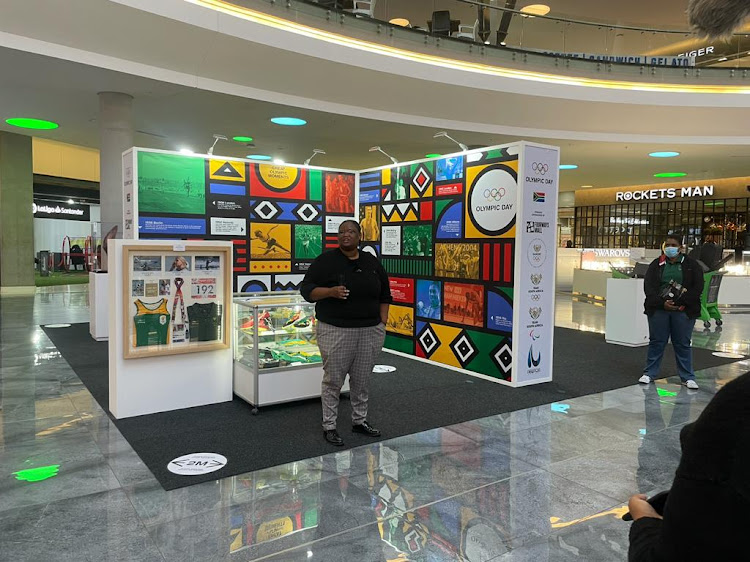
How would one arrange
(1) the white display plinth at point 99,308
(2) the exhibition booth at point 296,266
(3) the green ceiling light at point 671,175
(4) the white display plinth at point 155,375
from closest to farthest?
(4) the white display plinth at point 155,375 → (2) the exhibition booth at point 296,266 → (1) the white display plinth at point 99,308 → (3) the green ceiling light at point 671,175

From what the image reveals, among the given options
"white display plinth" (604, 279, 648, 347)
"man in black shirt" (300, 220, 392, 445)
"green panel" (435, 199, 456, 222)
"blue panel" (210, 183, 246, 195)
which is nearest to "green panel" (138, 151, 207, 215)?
"blue panel" (210, 183, 246, 195)

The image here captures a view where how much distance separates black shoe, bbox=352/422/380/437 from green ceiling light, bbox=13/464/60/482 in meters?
2.11

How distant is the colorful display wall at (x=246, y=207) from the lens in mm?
5961

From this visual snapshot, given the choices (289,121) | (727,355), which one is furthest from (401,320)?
(289,121)

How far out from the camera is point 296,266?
7133 mm

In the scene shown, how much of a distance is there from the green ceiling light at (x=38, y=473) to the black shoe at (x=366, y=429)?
211 cm

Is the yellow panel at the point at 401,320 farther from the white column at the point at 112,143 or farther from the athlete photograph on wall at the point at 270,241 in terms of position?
the white column at the point at 112,143

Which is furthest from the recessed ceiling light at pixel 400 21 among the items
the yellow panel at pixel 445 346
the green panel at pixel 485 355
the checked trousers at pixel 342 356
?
the checked trousers at pixel 342 356

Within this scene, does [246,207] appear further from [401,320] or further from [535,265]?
[535,265]

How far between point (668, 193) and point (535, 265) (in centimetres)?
2071

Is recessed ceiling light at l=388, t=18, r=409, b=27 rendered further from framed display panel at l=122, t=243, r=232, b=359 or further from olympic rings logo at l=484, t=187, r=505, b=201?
framed display panel at l=122, t=243, r=232, b=359

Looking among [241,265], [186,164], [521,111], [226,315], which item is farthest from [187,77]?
[521,111]

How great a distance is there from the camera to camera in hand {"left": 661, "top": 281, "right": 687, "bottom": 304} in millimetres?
5715

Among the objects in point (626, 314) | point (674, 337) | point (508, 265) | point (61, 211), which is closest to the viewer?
point (674, 337)
